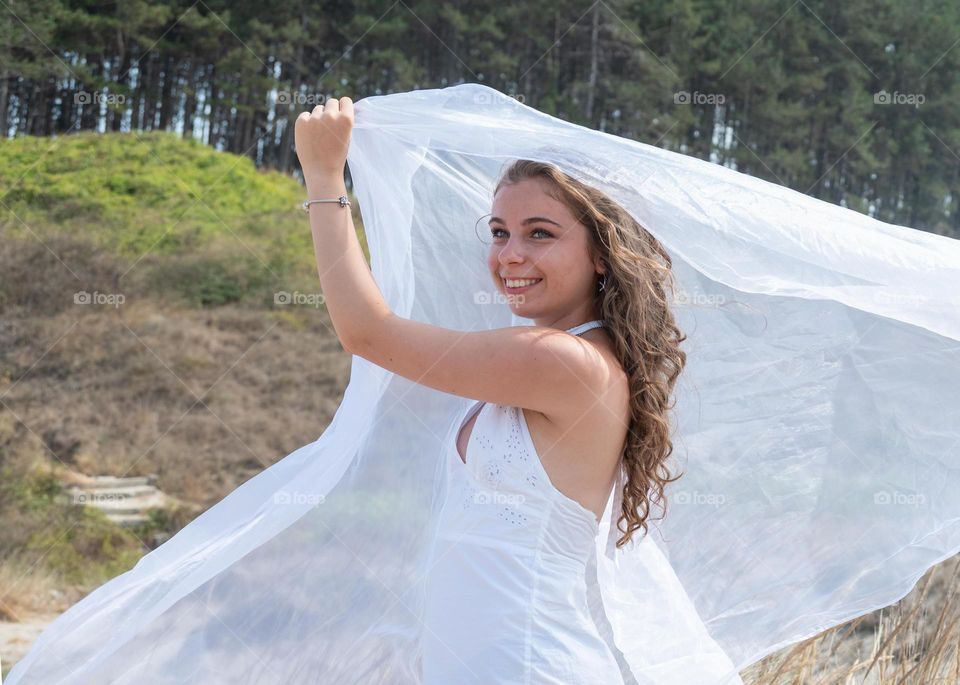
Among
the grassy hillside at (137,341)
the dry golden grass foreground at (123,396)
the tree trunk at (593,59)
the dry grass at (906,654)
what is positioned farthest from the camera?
the tree trunk at (593,59)

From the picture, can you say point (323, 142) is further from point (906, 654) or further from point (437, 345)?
point (906, 654)

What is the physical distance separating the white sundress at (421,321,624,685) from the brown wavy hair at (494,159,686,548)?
0.15 metres

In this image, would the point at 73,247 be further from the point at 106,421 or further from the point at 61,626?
the point at 61,626

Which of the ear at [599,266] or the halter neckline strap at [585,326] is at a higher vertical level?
the ear at [599,266]

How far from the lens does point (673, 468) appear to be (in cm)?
204

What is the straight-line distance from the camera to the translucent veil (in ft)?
5.88

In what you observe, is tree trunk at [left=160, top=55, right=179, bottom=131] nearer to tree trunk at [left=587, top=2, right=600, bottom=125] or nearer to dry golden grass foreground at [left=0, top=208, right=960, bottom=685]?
dry golden grass foreground at [left=0, top=208, right=960, bottom=685]

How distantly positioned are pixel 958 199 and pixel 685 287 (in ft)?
61.0

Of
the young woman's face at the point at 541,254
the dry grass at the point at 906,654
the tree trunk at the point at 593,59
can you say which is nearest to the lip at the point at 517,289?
the young woman's face at the point at 541,254

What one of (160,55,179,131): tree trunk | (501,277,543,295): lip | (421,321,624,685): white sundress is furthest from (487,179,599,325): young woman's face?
(160,55,179,131): tree trunk

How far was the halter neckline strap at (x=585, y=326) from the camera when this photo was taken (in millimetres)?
1697

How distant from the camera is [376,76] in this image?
1817cm

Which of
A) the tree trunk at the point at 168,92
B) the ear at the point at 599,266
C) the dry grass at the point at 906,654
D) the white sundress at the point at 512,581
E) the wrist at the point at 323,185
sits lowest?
the dry grass at the point at 906,654

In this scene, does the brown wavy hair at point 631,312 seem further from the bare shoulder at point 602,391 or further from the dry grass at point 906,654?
the dry grass at point 906,654
